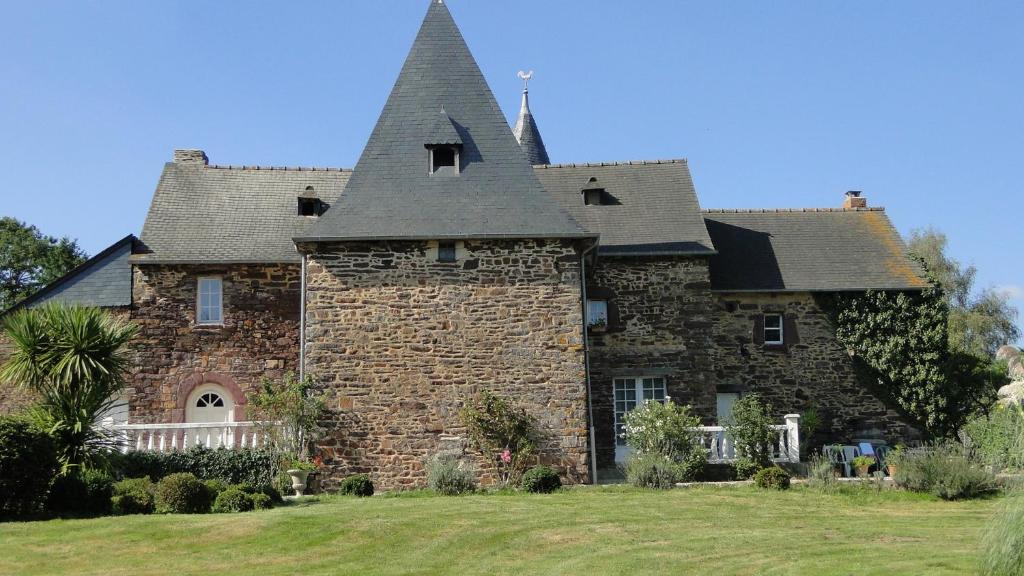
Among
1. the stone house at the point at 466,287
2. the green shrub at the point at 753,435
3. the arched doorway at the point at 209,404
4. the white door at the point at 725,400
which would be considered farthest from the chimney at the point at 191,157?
the green shrub at the point at 753,435

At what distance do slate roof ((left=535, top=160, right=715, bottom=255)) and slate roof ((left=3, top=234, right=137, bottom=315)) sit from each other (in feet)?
31.1

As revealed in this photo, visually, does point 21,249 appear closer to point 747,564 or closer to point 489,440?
point 489,440

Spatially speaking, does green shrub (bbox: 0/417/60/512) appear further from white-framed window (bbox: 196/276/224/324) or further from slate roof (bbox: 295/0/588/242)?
white-framed window (bbox: 196/276/224/324)

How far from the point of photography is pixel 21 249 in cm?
4056

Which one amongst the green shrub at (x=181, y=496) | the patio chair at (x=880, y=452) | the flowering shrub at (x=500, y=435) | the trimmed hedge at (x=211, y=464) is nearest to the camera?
the green shrub at (x=181, y=496)

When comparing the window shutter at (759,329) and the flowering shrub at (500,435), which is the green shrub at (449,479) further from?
the window shutter at (759,329)

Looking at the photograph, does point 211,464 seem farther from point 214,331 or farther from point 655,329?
point 655,329

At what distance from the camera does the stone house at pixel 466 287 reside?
61.6 feet

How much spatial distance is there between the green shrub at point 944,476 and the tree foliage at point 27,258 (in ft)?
106

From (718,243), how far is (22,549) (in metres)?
16.8

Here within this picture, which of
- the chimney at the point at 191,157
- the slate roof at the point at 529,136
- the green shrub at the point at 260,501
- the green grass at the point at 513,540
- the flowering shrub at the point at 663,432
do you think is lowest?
the green grass at the point at 513,540

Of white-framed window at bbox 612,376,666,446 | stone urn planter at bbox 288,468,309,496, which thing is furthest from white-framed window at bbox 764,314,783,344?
stone urn planter at bbox 288,468,309,496

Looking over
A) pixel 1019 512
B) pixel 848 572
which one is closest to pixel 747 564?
pixel 848 572

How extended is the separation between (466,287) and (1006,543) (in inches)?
423
